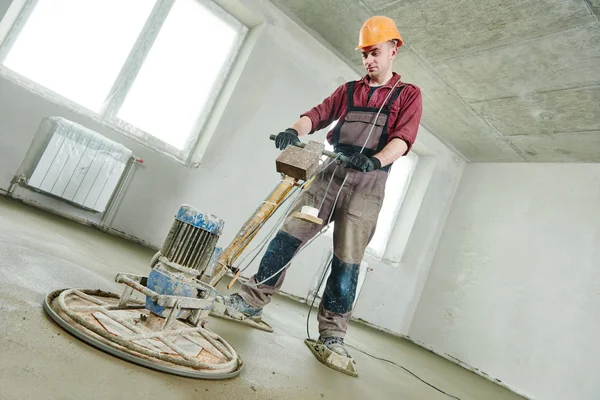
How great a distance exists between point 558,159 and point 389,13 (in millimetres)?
2989

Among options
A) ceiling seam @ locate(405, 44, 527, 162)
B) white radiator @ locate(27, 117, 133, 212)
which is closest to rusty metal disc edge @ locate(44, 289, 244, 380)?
white radiator @ locate(27, 117, 133, 212)

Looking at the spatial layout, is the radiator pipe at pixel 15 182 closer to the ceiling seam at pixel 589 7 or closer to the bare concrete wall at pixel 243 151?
the bare concrete wall at pixel 243 151

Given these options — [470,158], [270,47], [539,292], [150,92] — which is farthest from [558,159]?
[150,92]

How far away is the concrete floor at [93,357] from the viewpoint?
64cm

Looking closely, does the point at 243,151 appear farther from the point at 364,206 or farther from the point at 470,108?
the point at 470,108

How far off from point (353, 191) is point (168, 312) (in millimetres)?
1166

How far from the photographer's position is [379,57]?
1.89 meters

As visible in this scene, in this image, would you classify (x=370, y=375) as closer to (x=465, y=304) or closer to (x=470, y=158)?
(x=465, y=304)

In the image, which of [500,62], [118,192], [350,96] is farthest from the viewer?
[500,62]

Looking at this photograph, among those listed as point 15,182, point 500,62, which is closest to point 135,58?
point 15,182

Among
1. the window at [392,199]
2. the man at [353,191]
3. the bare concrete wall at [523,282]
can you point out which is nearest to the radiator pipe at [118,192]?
the man at [353,191]

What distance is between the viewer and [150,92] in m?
3.27

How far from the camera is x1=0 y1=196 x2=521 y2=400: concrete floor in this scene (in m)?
0.64

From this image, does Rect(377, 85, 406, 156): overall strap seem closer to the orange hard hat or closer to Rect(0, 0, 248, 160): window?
the orange hard hat
